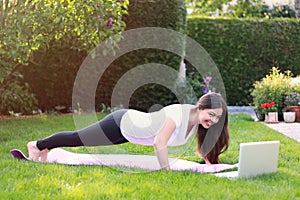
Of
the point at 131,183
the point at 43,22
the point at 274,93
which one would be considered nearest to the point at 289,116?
the point at 274,93

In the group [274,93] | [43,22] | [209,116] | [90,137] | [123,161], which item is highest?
[43,22]

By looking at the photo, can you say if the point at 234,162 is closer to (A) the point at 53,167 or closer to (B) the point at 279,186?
(B) the point at 279,186

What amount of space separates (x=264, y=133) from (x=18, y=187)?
12.0ft

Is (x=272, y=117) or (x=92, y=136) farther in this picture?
(x=272, y=117)

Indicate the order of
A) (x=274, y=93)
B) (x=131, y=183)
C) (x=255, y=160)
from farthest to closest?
(x=274, y=93) < (x=255, y=160) < (x=131, y=183)

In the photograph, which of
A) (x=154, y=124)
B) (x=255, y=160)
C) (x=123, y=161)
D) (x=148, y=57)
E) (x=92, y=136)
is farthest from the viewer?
(x=148, y=57)

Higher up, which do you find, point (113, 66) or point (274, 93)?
point (113, 66)

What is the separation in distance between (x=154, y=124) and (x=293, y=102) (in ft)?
15.1

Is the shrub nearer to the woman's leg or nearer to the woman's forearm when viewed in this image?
the woman's leg

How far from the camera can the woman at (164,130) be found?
11.9 ft

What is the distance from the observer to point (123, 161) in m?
4.14

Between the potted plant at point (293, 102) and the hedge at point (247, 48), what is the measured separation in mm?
2696

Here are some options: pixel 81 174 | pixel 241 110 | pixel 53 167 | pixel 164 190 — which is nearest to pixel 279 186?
pixel 164 190

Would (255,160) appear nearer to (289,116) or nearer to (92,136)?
(92,136)
